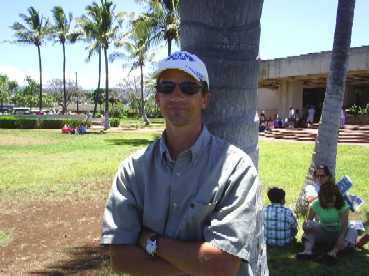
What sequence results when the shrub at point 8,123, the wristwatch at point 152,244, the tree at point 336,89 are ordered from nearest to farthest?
the wristwatch at point 152,244
the tree at point 336,89
the shrub at point 8,123

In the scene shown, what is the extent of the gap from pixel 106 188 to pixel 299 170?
5.93 metres

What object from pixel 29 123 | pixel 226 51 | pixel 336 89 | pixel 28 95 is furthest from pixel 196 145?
pixel 28 95

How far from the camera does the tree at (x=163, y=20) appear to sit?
94.4 ft

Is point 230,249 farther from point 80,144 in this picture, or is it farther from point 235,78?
point 80,144

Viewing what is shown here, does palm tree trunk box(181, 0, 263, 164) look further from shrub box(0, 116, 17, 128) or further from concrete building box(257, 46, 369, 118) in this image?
shrub box(0, 116, 17, 128)

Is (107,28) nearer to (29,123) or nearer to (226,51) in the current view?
(29,123)

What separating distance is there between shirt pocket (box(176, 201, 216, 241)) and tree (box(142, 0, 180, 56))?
27.0m

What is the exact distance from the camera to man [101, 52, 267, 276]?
220 cm

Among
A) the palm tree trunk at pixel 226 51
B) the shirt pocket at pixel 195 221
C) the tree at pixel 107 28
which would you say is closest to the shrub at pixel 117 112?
the tree at pixel 107 28

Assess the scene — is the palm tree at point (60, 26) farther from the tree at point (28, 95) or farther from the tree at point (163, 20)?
the tree at point (28, 95)

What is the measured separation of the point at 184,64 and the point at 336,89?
659cm

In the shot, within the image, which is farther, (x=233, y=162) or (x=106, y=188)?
(x=106, y=188)

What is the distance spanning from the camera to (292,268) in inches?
235

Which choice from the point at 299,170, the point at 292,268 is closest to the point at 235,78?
the point at 292,268
